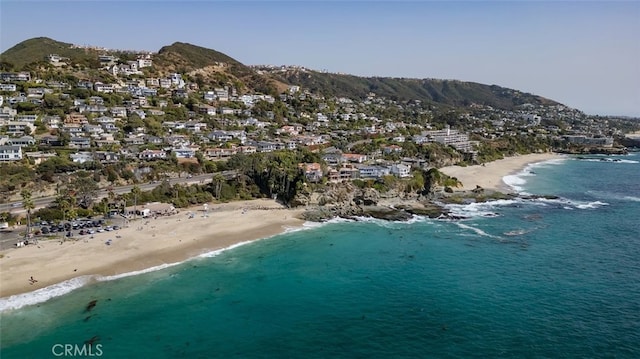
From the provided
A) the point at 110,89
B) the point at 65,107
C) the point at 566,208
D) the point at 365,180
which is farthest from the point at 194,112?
the point at 566,208

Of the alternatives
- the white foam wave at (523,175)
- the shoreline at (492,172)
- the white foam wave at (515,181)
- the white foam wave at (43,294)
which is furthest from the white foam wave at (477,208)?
the white foam wave at (43,294)

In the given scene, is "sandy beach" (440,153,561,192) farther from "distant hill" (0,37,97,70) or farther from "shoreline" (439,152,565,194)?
"distant hill" (0,37,97,70)

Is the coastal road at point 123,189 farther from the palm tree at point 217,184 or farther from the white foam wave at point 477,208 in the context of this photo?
the white foam wave at point 477,208

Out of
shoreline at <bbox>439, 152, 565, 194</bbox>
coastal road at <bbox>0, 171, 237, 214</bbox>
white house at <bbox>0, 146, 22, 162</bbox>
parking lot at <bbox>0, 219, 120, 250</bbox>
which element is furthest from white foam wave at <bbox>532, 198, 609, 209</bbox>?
white house at <bbox>0, 146, 22, 162</bbox>

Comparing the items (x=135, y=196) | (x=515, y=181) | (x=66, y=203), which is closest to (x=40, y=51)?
(x=135, y=196)

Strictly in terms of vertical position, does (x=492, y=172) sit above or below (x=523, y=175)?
above

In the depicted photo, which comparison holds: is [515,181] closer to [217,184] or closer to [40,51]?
[217,184]
